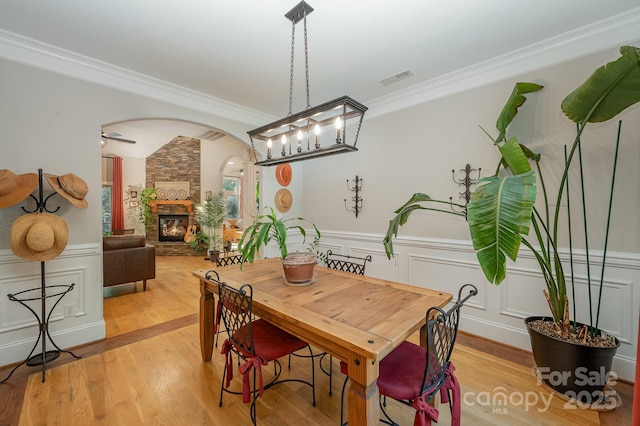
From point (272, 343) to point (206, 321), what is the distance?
0.89 metres

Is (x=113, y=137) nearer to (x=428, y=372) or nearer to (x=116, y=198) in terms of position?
(x=116, y=198)

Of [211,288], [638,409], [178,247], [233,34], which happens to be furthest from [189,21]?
[178,247]

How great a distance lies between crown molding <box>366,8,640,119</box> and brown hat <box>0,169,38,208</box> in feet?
12.2

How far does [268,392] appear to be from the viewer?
2016mm

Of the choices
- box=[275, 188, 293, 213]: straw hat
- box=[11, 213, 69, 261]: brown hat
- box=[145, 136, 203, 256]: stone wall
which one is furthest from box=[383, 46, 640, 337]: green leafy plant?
box=[145, 136, 203, 256]: stone wall

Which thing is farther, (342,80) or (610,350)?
(342,80)

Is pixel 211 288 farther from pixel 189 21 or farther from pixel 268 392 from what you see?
pixel 189 21

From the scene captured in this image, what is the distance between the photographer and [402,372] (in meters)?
1.43

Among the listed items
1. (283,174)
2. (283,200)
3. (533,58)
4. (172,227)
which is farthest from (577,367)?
(172,227)

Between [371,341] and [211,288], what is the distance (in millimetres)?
1552

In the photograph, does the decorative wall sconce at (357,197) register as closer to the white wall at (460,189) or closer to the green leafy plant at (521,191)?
the white wall at (460,189)

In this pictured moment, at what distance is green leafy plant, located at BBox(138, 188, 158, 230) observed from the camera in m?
8.07

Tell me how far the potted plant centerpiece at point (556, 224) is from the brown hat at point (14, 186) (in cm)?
299

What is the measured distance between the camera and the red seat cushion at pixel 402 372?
131cm
